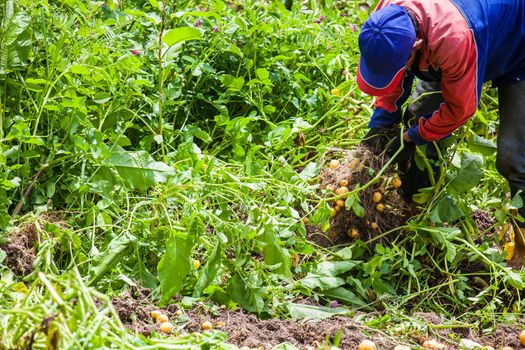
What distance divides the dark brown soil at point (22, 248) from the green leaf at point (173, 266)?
52 cm

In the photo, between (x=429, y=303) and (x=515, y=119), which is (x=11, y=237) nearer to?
(x=429, y=303)

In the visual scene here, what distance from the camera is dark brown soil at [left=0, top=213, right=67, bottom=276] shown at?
126 inches

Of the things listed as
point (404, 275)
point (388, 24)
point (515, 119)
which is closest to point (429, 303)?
point (404, 275)

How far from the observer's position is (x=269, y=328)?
10.0ft

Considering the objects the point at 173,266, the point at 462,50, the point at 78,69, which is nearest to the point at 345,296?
the point at 173,266

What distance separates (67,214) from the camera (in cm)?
352

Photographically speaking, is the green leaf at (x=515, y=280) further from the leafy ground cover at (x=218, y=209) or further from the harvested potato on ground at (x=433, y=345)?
the harvested potato on ground at (x=433, y=345)

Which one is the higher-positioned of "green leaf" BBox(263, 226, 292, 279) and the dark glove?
the dark glove

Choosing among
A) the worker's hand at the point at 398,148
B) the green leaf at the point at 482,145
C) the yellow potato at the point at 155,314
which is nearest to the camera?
the yellow potato at the point at 155,314

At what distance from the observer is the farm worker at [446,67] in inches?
127

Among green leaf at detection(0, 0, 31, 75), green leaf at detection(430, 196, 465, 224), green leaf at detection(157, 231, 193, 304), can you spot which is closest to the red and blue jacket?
green leaf at detection(430, 196, 465, 224)

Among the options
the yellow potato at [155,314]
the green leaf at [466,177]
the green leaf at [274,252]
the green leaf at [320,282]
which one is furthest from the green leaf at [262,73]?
the yellow potato at [155,314]

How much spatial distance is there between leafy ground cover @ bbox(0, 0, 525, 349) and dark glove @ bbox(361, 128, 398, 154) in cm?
6

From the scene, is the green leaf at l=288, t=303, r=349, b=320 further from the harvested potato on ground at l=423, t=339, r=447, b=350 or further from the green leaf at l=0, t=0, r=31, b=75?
the green leaf at l=0, t=0, r=31, b=75
